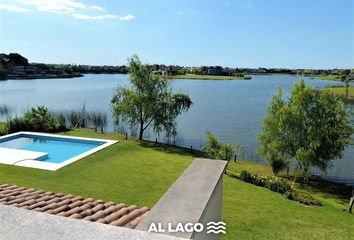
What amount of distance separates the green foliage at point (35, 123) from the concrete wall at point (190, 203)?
19168 mm

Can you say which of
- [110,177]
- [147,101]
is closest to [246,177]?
[110,177]

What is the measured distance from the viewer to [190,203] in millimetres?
2809

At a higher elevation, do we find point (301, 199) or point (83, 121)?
point (83, 121)

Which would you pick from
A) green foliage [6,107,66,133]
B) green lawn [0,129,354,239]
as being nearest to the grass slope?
green lawn [0,129,354,239]

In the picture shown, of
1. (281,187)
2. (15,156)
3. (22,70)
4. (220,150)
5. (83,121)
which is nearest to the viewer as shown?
(281,187)

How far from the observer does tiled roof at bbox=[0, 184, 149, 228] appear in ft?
14.5

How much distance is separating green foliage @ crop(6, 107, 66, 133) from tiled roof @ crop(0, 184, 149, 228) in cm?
1527

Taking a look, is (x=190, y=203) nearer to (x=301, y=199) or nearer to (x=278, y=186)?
(x=301, y=199)

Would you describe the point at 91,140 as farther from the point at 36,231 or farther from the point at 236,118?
the point at 236,118

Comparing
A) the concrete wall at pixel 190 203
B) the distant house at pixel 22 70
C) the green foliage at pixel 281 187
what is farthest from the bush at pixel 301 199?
the distant house at pixel 22 70

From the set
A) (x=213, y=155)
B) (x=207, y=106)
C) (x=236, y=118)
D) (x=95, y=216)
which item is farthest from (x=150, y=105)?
(x=207, y=106)

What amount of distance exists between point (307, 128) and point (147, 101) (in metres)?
10.3

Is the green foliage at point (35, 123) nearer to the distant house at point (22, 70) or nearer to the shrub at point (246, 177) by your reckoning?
the shrub at point (246, 177)

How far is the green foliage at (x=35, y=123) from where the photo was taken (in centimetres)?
2003
